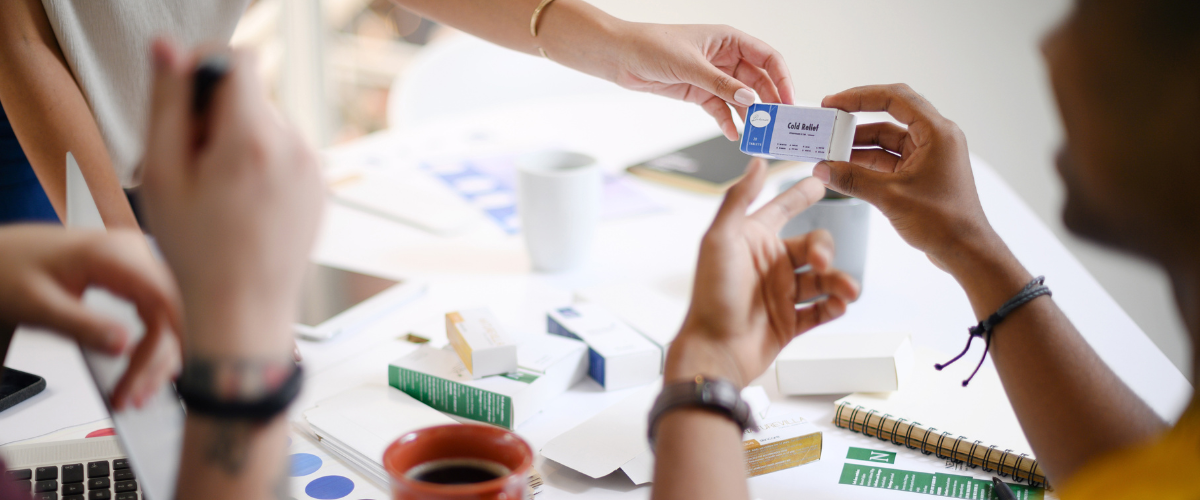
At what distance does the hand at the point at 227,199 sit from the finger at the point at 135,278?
0.02 meters

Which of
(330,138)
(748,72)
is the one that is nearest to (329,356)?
(748,72)

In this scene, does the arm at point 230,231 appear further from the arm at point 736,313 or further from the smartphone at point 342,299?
the smartphone at point 342,299

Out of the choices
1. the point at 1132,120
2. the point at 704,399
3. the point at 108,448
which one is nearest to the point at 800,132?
the point at 1132,120

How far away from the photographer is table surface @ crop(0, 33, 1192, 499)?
827 millimetres

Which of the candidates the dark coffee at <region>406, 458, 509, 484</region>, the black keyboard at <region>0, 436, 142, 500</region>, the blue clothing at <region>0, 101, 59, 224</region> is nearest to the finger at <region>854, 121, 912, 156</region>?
the dark coffee at <region>406, 458, 509, 484</region>

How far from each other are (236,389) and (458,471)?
7.1 inches

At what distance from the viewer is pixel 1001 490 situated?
71 cm

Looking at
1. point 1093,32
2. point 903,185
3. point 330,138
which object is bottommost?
point 330,138

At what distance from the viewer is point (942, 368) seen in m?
0.87

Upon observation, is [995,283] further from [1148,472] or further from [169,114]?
[169,114]

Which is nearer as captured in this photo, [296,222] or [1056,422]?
[296,222]

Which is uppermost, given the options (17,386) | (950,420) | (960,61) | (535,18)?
(960,61)

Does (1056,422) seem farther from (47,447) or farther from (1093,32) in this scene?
(47,447)

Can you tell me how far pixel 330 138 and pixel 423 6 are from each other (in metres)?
2.62
